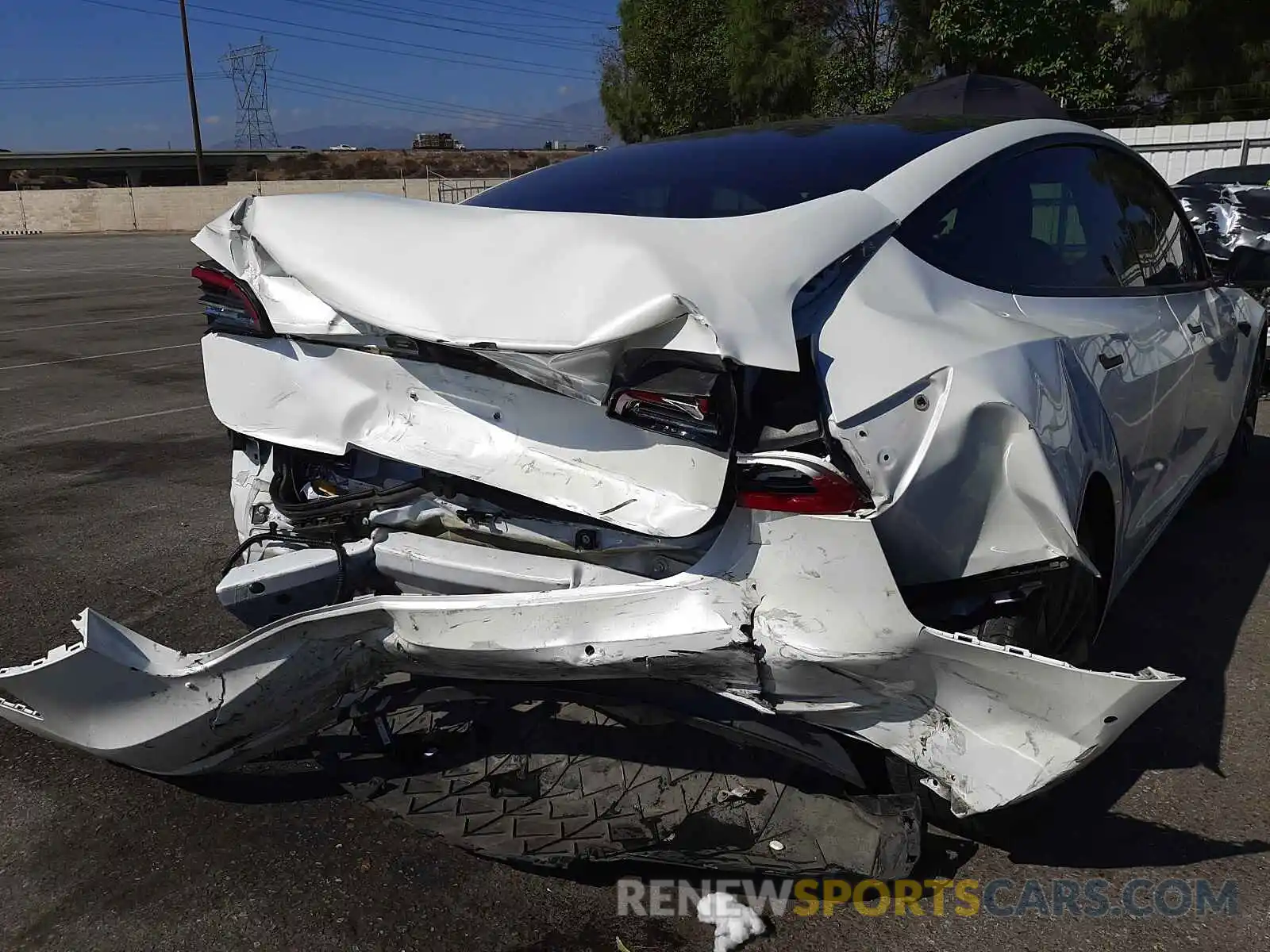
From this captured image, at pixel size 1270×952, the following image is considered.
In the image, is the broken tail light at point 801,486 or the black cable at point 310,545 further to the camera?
the black cable at point 310,545

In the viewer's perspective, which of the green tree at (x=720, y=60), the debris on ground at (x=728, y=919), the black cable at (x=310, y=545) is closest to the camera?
the debris on ground at (x=728, y=919)

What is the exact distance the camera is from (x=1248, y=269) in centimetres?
427

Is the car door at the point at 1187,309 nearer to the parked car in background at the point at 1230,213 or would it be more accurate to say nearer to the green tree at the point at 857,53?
the parked car in background at the point at 1230,213

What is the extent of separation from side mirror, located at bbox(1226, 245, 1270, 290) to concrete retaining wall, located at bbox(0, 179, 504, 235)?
42264mm

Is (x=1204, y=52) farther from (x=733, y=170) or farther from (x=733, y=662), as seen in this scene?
(x=733, y=662)

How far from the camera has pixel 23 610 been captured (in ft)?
13.3

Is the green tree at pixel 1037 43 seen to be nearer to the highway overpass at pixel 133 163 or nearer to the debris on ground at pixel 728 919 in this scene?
the debris on ground at pixel 728 919

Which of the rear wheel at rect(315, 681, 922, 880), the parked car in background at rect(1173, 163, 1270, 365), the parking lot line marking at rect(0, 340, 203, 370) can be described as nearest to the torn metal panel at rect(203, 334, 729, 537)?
the rear wheel at rect(315, 681, 922, 880)

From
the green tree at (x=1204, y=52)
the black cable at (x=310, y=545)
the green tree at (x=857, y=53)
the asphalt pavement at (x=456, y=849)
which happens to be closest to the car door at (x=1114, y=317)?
the asphalt pavement at (x=456, y=849)

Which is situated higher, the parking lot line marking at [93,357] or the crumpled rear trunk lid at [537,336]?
the crumpled rear trunk lid at [537,336]

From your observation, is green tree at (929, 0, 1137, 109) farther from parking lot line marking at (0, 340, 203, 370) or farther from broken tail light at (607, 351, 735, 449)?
broken tail light at (607, 351, 735, 449)

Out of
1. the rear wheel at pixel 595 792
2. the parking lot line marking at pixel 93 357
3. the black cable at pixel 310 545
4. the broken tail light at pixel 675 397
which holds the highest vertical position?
the broken tail light at pixel 675 397

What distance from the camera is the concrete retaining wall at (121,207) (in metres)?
43.9

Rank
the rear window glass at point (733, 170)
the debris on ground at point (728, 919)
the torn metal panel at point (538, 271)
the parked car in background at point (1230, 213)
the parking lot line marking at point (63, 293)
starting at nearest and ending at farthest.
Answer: the torn metal panel at point (538, 271), the debris on ground at point (728, 919), the rear window glass at point (733, 170), the parked car in background at point (1230, 213), the parking lot line marking at point (63, 293)
